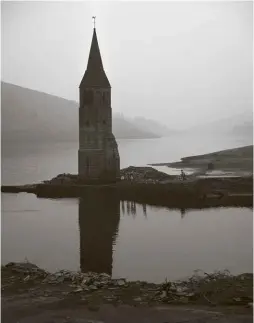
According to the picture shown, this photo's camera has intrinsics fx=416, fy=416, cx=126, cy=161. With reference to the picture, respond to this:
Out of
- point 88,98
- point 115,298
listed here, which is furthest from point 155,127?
point 115,298

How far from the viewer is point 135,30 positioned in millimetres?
5379

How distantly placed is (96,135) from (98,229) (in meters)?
1.31

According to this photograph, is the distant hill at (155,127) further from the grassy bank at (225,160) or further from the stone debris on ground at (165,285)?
the stone debris on ground at (165,285)

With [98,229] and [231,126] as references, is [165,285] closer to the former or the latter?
[98,229]

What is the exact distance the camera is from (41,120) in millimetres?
5891

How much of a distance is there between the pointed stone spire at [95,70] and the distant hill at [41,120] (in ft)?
1.37

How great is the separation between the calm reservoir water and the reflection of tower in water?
0.04 feet

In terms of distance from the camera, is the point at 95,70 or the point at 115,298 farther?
the point at 95,70

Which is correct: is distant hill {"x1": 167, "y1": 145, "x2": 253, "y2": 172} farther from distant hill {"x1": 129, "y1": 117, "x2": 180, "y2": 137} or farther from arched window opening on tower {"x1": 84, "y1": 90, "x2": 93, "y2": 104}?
arched window opening on tower {"x1": 84, "y1": 90, "x2": 93, "y2": 104}

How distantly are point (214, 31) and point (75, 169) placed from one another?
2596 millimetres

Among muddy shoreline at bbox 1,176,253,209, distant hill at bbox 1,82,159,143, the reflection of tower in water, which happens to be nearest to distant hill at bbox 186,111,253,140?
muddy shoreline at bbox 1,176,253,209

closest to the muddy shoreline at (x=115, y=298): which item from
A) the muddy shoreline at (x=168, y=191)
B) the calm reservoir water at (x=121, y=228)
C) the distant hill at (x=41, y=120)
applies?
the calm reservoir water at (x=121, y=228)

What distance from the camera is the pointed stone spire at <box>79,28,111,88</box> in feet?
17.6

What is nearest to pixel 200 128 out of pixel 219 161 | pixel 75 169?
pixel 219 161
